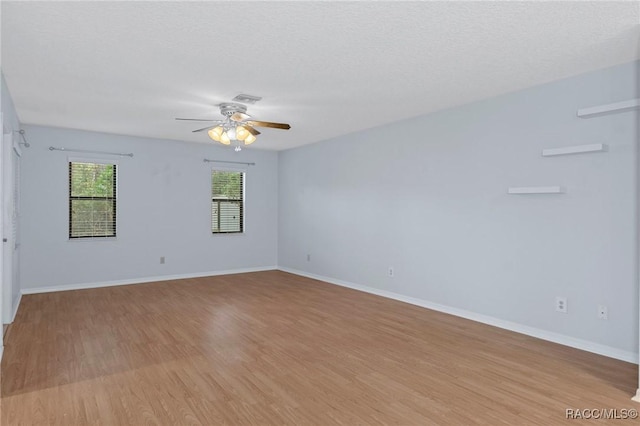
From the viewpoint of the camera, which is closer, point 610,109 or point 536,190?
point 610,109

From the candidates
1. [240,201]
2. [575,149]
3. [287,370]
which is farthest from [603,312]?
[240,201]

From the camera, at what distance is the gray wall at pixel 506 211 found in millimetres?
3418

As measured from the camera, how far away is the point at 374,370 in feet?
10.2

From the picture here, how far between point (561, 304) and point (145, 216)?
608 centimetres

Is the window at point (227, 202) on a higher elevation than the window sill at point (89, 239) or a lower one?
higher

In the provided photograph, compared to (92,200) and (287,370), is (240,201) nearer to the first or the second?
(92,200)

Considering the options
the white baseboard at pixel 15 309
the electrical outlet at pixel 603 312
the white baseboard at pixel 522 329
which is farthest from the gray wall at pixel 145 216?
the electrical outlet at pixel 603 312

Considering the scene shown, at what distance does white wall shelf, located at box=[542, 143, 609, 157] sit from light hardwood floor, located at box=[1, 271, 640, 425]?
1.76m

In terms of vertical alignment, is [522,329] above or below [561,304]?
below

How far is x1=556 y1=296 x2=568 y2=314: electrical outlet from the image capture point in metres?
3.72

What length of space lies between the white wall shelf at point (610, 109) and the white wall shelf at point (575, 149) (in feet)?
0.89

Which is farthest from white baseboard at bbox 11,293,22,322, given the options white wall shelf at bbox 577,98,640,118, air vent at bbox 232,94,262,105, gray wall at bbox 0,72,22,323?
white wall shelf at bbox 577,98,640,118

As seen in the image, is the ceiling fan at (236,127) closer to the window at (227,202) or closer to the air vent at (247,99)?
the air vent at (247,99)

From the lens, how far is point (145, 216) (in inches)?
268
